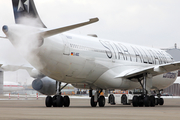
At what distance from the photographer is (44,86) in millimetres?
21250

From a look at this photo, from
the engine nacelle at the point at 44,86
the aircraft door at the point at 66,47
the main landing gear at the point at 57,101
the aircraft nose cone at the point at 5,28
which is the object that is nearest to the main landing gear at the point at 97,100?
the main landing gear at the point at 57,101

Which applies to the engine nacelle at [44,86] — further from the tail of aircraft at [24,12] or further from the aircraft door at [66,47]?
the tail of aircraft at [24,12]

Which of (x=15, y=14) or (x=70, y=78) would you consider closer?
(x=15, y=14)

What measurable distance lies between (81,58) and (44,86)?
4364mm

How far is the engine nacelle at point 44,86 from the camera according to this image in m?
21.2

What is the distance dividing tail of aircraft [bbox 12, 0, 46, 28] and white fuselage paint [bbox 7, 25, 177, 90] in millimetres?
1367

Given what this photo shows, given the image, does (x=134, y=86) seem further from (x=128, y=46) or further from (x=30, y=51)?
(x=30, y=51)

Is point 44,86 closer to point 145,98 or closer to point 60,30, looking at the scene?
point 145,98

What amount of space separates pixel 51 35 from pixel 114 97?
1361 cm

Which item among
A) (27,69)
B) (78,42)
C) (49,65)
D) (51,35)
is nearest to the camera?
(51,35)

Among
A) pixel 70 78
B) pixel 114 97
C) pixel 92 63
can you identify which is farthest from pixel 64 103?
pixel 114 97

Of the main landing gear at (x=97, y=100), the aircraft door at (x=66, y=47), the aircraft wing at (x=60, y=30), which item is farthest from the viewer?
the main landing gear at (x=97, y=100)

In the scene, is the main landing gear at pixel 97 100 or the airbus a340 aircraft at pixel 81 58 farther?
the main landing gear at pixel 97 100

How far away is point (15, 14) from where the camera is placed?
53.9 ft
